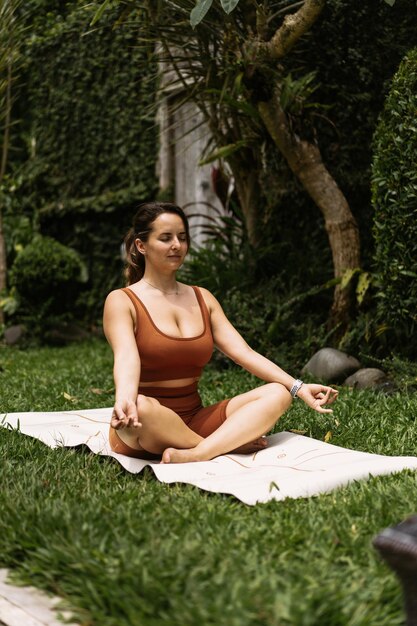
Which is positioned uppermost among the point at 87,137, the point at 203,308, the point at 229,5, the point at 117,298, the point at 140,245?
the point at 87,137

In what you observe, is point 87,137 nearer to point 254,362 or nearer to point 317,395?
point 254,362

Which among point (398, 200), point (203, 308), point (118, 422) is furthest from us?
point (398, 200)

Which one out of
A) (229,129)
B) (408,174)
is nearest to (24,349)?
(229,129)

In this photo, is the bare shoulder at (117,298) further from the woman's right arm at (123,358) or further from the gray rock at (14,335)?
the gray rock at (14,335)

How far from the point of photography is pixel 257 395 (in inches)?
141

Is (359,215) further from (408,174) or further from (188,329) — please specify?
(188,329)

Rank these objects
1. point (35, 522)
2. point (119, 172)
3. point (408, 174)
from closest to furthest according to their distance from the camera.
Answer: point (35, 522), point (408, 174), point (119, 172)

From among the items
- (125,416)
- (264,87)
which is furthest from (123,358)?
(264,87)

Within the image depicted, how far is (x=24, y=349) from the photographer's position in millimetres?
8609

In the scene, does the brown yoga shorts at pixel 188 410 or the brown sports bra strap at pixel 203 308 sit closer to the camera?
the brown yoga shorts at pixel 188 410

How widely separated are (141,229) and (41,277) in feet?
A: 17.5

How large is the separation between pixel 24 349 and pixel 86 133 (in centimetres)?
277

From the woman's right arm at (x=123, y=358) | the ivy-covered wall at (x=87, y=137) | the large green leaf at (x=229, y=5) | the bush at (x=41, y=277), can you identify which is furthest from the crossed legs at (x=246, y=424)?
the ivy-covered wall at (x=87, y=137)

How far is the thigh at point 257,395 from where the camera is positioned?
3.55 m
